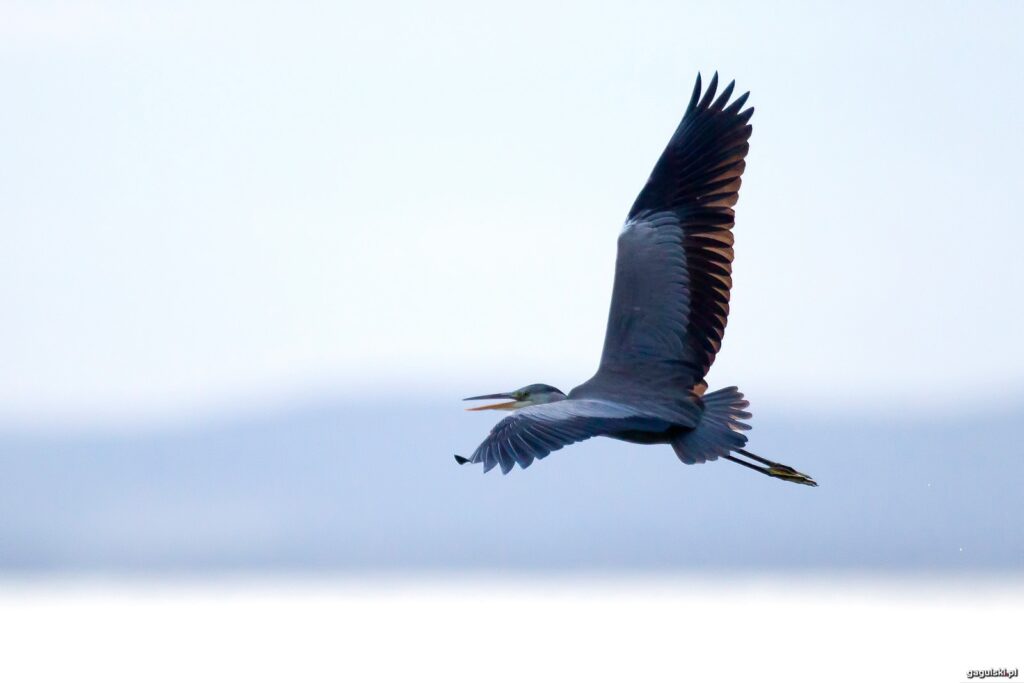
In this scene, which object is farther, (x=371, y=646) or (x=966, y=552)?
(x=966, y=552)

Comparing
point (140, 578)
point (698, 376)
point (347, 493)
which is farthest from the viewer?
point (347, 493)

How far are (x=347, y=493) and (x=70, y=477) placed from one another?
17223 millimetres

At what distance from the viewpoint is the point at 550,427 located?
1177cm

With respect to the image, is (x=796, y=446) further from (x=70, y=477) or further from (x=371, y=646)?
(x=371, y=646)

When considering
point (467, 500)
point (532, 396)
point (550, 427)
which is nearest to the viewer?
point (550, 427)

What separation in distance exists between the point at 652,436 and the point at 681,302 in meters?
0.91

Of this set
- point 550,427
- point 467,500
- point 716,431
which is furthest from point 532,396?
point 467,500

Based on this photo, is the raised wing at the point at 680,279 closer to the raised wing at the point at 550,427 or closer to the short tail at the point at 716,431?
the short tail at the point at 716,431

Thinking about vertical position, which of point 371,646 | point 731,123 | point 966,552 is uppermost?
point 966,552

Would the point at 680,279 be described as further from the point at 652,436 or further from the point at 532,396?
the point at 532,396

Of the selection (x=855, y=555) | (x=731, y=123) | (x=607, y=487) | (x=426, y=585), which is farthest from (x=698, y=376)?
(x=607, y=487)

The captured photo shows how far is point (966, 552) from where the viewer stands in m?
44.5

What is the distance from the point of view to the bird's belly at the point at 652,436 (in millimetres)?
12688

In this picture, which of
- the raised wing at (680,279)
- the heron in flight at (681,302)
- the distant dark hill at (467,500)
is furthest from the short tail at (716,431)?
the distant dark hill at (467,500)
